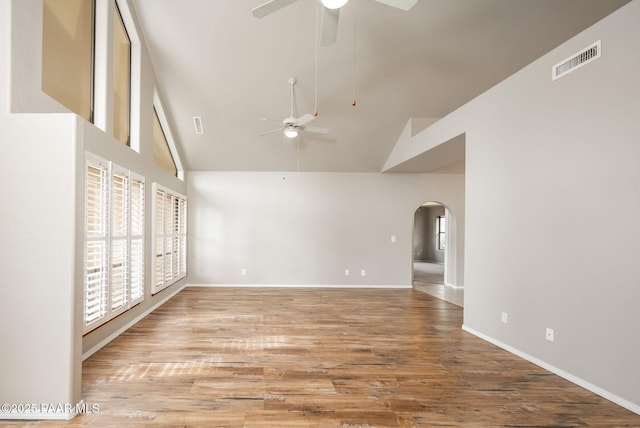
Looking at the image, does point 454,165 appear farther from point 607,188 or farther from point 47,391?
point 47,391

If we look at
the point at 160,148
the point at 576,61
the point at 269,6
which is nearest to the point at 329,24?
the point at 269,6

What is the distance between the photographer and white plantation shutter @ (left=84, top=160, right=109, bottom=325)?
3.17m

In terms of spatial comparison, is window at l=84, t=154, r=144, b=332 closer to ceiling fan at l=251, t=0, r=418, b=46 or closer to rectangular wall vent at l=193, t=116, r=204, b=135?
rectangular wall vent at l=193, t=116, r=204, b=135

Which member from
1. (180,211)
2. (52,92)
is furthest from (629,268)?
(180,211)

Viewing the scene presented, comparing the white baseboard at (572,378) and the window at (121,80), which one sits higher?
the window at (121,80)

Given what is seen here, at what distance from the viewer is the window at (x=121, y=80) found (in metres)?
4.00

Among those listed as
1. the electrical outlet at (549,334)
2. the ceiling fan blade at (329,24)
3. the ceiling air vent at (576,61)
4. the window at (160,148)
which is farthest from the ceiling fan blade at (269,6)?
the window at (160,148)

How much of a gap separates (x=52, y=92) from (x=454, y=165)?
21.8 feet

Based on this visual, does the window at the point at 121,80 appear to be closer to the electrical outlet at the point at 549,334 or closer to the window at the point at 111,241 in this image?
the window at the point at 111,241

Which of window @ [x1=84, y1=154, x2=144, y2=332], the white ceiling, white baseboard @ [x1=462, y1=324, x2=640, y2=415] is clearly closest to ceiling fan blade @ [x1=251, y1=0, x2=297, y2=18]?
the white ceiling

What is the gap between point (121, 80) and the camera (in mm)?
4195

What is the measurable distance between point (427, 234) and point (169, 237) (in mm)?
11359

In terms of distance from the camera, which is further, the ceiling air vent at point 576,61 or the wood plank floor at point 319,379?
the ceiling air vent at point 576,61

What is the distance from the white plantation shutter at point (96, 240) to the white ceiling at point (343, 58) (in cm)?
234
